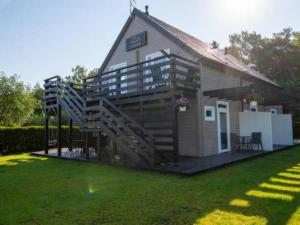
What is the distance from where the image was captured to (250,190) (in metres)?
5.41

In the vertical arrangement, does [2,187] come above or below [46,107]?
below

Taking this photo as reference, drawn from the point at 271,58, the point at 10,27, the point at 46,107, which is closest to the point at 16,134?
the point at 46,107

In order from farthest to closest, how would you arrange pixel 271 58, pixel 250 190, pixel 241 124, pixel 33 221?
1. pixel 271 58
2. pixel 241 124
3. pixel 250 190
4. pixel 33 221

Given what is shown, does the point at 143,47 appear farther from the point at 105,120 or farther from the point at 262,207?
the point at 262,207

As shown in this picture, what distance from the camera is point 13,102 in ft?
93.8

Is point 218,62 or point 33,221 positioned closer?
point 33,221

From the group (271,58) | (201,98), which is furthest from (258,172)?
(271,58)

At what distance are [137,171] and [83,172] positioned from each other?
174 cm

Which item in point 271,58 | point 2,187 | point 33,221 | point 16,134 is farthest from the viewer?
point 271,58

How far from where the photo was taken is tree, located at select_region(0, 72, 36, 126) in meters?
28.2

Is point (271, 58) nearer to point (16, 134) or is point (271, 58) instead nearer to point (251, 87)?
point (251, 87)

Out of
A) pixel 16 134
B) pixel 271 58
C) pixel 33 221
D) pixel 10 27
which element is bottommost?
pixel 33 221

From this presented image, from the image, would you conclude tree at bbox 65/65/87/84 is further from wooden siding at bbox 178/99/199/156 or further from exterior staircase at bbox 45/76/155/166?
wooden siding at bbox 178/99/199/156

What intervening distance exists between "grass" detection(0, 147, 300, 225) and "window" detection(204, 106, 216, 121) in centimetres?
356
